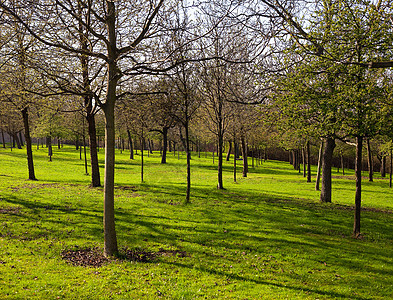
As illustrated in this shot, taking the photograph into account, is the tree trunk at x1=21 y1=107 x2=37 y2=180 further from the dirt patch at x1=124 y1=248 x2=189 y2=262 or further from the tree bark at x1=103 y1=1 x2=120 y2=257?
the dirt patch at x1=124 y1=248 x2=189 y2=262

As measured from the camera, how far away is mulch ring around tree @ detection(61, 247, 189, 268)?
800 centimetres

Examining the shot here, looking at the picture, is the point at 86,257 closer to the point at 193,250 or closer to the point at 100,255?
the point at 100,255

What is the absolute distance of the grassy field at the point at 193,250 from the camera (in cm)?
671

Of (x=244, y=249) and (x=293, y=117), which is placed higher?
(x=293, y=117)

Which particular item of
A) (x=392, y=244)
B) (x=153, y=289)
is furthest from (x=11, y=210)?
(x=392, y=244)

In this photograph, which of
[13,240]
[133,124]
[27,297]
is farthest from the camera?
[133,124]

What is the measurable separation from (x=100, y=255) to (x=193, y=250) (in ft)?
9.65

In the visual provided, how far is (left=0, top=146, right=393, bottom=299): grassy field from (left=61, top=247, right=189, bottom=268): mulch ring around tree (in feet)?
0.21

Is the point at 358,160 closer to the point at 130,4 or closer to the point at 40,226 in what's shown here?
the point at 130,4

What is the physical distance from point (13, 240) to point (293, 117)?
11.7 meters

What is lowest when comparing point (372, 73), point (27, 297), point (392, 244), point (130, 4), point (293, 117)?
point (392, 244)

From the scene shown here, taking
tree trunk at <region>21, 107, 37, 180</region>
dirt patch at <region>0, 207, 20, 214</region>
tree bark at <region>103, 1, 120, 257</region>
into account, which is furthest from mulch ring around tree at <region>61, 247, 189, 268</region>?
tree trunk at <region>21, 107, 37, 180</region>

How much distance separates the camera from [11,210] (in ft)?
41.2

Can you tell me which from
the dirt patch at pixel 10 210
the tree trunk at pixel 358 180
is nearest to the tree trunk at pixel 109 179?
the dirt patch at pixel 10 210
